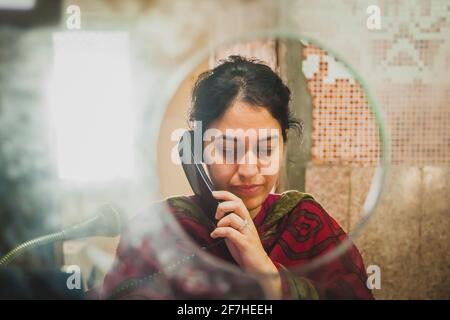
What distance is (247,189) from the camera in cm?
163

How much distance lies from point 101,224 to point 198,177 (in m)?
0.43

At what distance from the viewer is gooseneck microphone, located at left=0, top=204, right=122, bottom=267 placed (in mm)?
1724

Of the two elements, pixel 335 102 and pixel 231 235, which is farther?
pixel 335 102

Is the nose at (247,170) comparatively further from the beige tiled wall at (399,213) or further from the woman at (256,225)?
the beige tiled wall at (399,213)

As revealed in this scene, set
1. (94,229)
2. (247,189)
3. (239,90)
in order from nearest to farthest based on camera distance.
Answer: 1. (239,90)
2. (247,189)
3. (94,229)

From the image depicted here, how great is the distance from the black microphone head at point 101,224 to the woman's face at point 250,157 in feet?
1.33

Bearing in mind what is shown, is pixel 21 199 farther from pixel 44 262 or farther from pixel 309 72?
pixel 309 72

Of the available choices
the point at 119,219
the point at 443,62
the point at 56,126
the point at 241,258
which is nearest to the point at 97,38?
the point at 56,126

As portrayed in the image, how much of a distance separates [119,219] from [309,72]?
89 centimetres

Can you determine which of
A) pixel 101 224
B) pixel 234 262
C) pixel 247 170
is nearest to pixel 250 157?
pixel 247 170

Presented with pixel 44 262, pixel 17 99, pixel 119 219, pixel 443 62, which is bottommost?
pixel 44 262

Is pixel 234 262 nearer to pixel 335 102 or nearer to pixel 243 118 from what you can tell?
pixel 243 118

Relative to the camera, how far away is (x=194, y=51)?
1709 mm

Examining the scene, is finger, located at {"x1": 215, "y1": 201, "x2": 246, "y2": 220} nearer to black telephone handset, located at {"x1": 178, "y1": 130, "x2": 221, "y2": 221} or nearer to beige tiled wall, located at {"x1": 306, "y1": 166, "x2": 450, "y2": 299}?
black telephone handset, located at {"x1": 178, "y1": 130, "x2": 221, "y2": 221}
